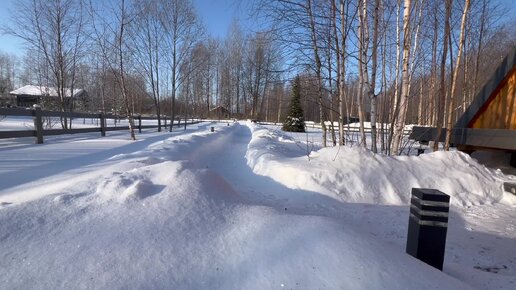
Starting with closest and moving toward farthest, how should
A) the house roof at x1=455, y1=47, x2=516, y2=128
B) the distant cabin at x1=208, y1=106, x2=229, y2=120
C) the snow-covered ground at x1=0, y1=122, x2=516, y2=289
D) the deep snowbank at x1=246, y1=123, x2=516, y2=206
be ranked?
the snow-covered ground at x1=0, y1=122, x2=516, y2=289 < the deep snowbank at x1=246, y1=123, x2=516, y2=206 < the house roof at x1=455, y1=47, x2=516, y2=128 < the distant cabin at x1=208, y1=106, x2=229, y2=120

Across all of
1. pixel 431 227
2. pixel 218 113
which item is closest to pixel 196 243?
pixel 431 227

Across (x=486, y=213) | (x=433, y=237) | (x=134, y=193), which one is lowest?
(x=486, y=213)

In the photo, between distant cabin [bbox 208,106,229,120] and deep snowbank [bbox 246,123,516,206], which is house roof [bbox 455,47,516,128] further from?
distant cabin [bbox 208,106,229,120]

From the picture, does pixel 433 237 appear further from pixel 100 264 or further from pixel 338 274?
pixel 100 264

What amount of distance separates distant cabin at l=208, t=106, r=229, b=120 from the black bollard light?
6228 cm

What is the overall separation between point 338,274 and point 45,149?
29.7 feet

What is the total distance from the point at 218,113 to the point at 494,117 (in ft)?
191

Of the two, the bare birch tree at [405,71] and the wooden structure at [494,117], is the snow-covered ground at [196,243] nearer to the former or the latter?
the bare birch tree at [405,71]

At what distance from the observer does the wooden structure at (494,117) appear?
8.95 metres

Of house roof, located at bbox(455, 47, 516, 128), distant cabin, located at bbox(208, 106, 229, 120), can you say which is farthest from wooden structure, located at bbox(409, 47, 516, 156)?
distant cabin, located at bbox(208, 106, 229, 120)

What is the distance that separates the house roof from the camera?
30.3ft

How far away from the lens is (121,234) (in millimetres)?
2631

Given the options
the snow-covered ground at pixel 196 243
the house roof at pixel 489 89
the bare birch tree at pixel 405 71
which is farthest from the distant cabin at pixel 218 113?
the snow-covered ground at pixel 196 243

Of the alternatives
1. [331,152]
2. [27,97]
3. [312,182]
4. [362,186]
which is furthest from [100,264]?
[27,97]
